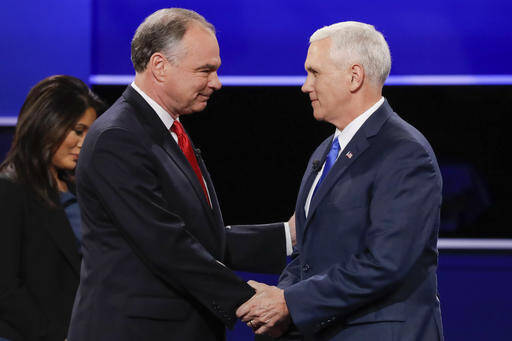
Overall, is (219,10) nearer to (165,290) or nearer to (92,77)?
(92,77)

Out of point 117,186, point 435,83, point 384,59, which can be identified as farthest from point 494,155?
point 117,186

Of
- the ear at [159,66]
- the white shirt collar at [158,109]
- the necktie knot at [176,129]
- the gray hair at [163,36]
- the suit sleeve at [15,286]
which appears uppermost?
the gray hair at [163,36]

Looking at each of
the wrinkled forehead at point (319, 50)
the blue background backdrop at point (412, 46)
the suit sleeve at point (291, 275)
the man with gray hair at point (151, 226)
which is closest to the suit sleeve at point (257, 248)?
the suit sleeve at point (291, 275)

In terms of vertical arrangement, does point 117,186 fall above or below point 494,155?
above

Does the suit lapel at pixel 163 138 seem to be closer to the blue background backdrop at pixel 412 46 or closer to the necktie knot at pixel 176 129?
the necktie knot at pixel 176 129

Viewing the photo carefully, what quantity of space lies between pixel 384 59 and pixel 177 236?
0.81m

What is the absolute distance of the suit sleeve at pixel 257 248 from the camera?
2.58 metres

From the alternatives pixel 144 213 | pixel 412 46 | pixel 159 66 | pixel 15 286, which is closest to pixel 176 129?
pixel 159 66

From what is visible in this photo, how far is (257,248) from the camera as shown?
8.66 feet

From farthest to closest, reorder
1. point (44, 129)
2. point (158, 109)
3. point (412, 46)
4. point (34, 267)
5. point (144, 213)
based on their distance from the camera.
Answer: point (412, 46) → point (44, 129) → point (34, 267) → point (158, 109) → point (144, 213)

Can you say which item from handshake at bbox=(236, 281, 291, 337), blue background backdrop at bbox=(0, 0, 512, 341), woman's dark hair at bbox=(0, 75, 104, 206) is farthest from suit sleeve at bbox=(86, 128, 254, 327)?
blue background backdrop at bbox=(0, 0, 512, 341)

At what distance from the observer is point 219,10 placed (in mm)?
4016

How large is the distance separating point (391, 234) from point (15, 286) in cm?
121

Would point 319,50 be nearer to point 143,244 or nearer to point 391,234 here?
point 391,234
